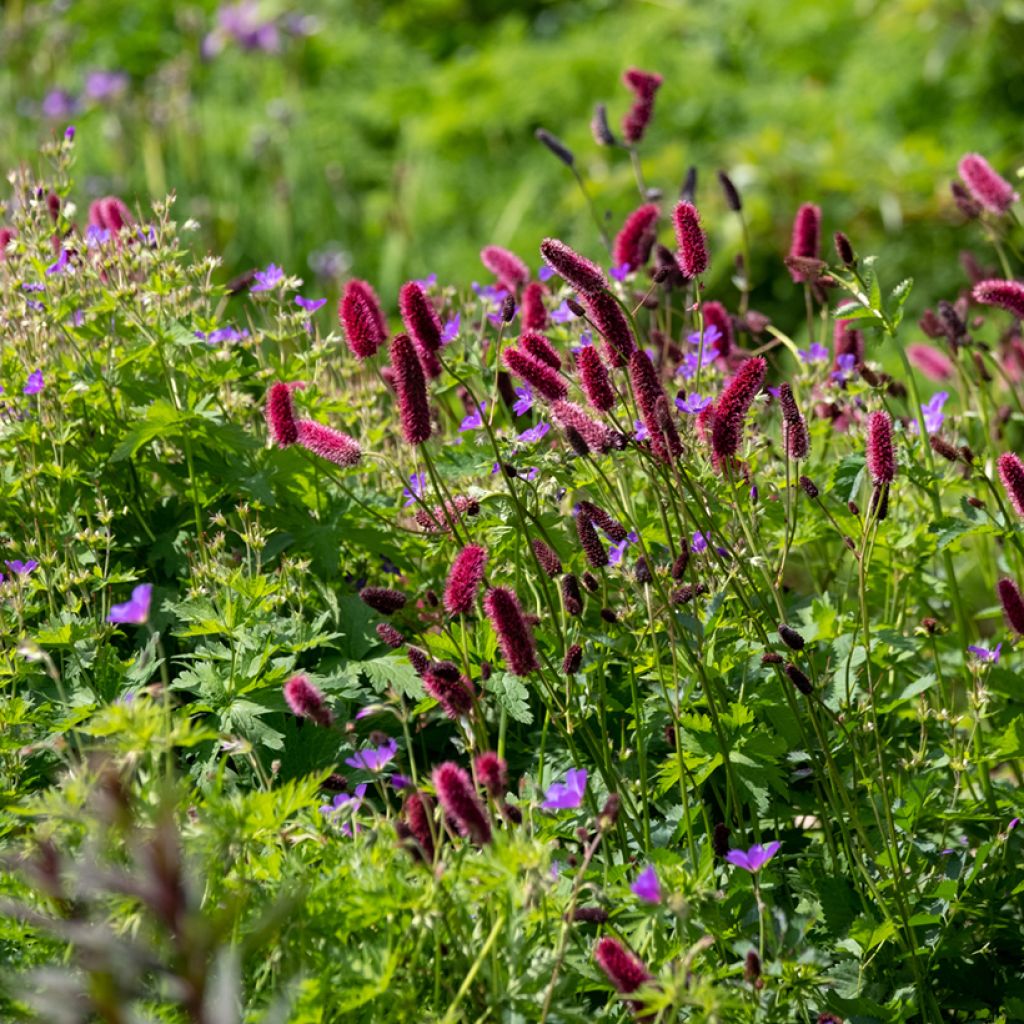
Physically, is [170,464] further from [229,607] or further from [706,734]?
[706,734]

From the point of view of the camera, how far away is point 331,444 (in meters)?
2.03

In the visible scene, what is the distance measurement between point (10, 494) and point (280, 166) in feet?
17.3

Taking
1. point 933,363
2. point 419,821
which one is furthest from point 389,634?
point 933,363

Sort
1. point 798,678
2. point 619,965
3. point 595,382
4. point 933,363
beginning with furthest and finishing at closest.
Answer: point 933,363, point 595,382, point 798,678, point 619,965

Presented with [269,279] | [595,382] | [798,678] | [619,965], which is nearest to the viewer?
[619,965]

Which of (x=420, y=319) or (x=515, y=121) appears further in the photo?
(x=515, y=121)

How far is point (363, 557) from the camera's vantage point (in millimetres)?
2637

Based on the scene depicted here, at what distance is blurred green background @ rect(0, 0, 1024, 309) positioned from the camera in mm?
6270

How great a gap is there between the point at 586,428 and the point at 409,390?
225mm

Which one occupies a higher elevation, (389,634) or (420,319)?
(420,319)

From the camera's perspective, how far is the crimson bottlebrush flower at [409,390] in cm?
191

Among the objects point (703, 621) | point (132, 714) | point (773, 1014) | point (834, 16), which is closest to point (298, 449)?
point (703, 621)

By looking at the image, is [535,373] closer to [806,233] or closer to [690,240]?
[690,240]

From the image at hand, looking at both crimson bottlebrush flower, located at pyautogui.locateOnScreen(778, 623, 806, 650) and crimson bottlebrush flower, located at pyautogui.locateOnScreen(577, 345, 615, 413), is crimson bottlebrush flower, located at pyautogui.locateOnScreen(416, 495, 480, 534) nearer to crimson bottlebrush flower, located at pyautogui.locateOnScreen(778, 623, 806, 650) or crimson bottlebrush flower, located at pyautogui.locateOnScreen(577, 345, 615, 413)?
crimson bottlebrush flower, located at pyautogui.locateOnScreen(577, 345, 615, 413)
